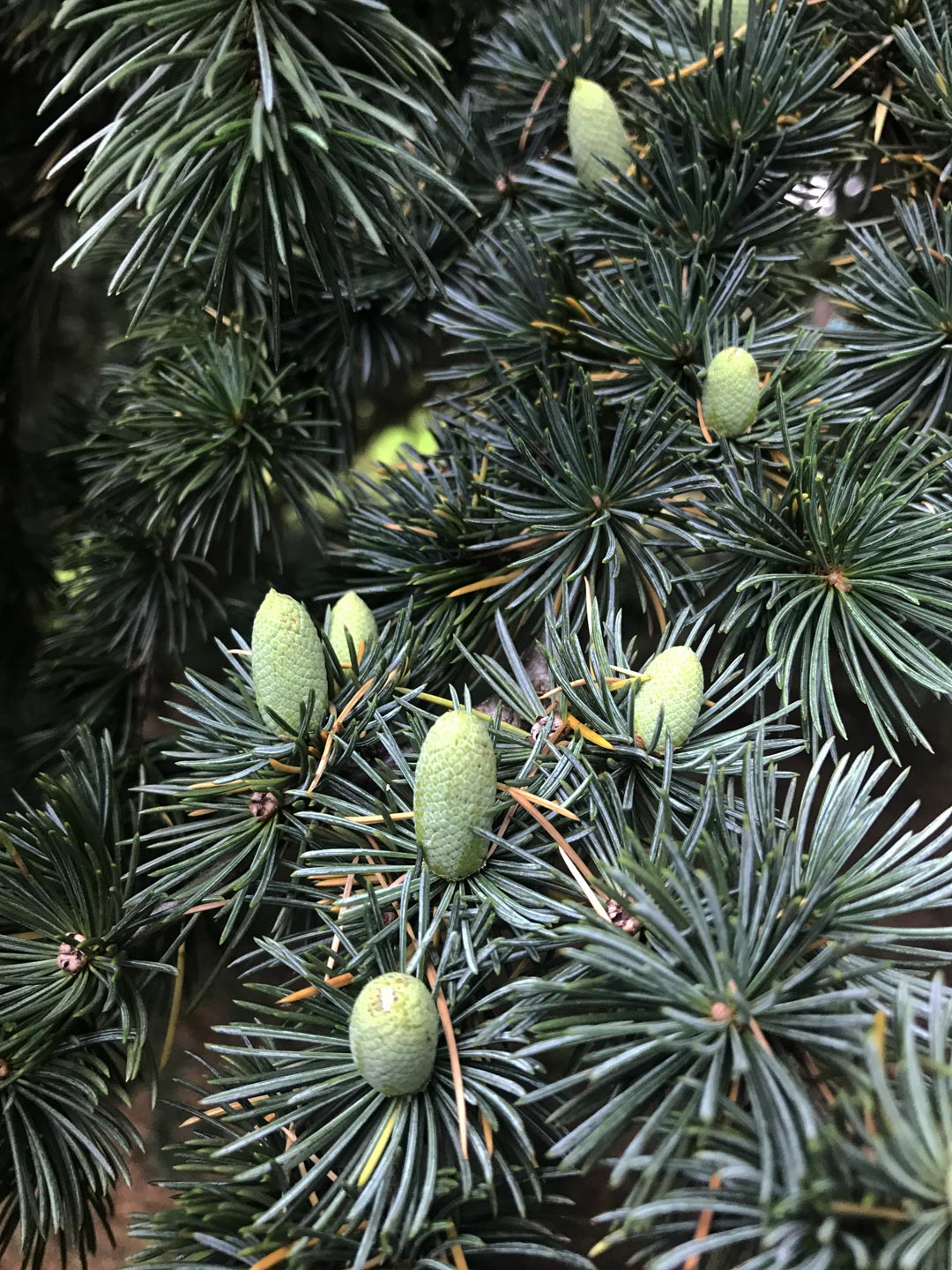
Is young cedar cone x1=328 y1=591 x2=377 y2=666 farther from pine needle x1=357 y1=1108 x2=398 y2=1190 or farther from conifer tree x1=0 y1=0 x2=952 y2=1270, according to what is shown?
pine needle x1=357 y1=1108 x2=398 y2=1190

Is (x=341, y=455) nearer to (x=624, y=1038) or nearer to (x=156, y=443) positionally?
(x=156, y=443)

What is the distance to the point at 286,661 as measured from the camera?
342mm

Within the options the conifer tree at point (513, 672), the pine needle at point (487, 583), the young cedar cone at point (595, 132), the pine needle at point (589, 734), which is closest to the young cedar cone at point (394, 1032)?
the conifer tree at point (513, 672)

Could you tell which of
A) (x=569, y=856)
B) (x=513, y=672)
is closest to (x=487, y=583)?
(x=513, y=672)

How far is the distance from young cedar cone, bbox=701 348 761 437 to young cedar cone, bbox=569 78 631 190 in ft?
0.53

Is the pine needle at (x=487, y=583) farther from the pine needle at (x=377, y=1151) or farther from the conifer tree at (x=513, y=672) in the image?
the pine needle at (x=377, y=1151)

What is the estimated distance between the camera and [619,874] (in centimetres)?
24

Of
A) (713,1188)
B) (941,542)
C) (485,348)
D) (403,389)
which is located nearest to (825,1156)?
(713,1188)

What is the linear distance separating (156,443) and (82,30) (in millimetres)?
236

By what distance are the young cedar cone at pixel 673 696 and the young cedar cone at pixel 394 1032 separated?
12 centimetres

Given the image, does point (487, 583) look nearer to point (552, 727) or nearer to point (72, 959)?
point (552, 727)

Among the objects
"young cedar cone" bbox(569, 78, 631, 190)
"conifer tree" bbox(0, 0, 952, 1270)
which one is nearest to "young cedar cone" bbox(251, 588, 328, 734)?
"conifer tree" bbox(0, 0, 952, 1270)

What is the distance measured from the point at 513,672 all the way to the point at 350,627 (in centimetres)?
8

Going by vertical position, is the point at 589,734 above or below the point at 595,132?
below
